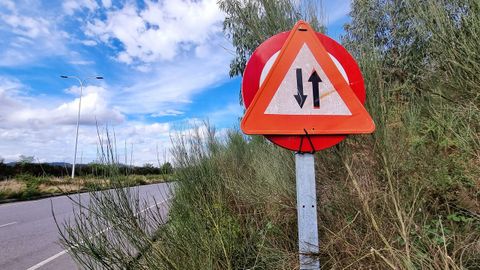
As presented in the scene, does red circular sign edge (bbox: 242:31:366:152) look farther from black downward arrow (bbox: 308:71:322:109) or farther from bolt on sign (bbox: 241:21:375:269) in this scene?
black downward arrow (bbox: 308:71:322:109)

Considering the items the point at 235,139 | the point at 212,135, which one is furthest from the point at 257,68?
the point at 235,139

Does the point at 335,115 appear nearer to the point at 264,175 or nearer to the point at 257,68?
the point at 257,68

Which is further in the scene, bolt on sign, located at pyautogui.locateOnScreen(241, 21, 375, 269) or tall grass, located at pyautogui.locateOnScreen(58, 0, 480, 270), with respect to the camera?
tall grass, located at pyautogui.locateOnScreen(58, 0, 480, 270)

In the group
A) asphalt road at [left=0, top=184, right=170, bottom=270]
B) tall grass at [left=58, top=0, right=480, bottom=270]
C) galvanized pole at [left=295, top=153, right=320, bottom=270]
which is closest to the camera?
galvanized pole at [left=295, top=153, right=320, bottom=270]

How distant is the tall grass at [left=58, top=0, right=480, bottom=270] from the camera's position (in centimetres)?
201

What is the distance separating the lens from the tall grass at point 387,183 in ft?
6.59

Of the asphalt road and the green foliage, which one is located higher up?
the green foliage

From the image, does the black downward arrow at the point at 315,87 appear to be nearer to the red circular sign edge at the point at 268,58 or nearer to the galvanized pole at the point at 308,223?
the red circular sign edge at the point at 268,58

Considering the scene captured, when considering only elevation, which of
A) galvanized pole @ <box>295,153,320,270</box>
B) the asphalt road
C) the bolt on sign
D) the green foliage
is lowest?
the asphalt road

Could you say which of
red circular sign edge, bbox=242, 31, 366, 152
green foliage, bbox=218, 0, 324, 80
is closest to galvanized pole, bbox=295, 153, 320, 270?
red circular sign edge, bbox=242, 31, 366, 152

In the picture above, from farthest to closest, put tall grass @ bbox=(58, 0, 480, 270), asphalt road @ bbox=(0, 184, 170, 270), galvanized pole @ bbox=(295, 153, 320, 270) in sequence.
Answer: asphalt road @ bbox=(0, 184, 170, 270), tall grass @ bbox=(58, 0, 480, 270), galvanized pole @ bbox=(295, 153, 320, 270)

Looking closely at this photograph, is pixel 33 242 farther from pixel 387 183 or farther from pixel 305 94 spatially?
pixel 305 94

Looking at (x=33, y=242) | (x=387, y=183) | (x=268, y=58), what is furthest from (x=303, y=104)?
(x=33, y=242)

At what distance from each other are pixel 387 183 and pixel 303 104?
2.84 feet
